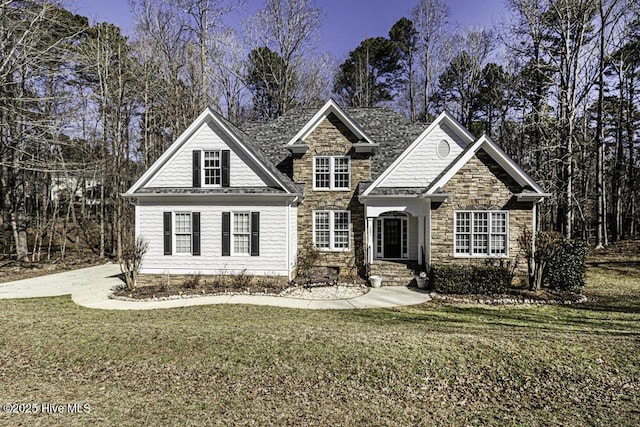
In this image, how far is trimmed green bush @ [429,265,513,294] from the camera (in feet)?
41.1

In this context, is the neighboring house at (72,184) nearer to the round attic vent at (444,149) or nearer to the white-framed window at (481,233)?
the round attic vent at (444,149)

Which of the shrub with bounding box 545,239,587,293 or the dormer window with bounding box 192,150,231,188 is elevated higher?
the dormer window with bounding box 192,150,231,188

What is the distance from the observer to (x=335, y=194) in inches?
634

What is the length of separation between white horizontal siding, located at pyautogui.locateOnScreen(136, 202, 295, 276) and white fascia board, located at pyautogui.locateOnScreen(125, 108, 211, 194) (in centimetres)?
103

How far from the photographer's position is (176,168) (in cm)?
1427

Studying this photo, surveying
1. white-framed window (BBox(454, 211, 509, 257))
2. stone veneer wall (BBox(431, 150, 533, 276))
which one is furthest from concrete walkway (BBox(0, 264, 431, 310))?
white-framed window (BBox(454, 211, 509, 257))

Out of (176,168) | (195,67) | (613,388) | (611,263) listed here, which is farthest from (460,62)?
(613,388)

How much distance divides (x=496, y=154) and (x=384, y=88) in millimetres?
23306

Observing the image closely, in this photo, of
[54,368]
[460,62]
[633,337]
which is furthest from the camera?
[460,62]

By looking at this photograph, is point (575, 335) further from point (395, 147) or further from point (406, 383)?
point (395, 147)

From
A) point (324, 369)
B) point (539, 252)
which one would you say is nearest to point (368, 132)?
point (539, 252)

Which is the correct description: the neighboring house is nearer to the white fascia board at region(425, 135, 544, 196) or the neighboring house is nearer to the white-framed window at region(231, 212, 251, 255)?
the white-framed window at region(231, 212, 251, 255)

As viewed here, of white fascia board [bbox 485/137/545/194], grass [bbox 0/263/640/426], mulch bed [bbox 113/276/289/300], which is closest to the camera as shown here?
grass [bbox 0/263/640/426]

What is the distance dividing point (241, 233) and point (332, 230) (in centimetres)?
451
